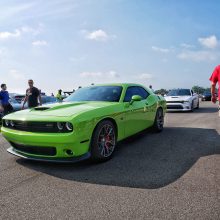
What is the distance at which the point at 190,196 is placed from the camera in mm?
3242

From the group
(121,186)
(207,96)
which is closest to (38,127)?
(121,186)

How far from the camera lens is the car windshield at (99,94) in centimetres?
567

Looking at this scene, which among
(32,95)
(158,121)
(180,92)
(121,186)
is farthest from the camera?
(180,92)

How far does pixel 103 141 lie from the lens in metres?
4.71

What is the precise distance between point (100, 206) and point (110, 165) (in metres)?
1.54

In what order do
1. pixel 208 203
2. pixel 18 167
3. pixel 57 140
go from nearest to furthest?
pixel 208 203, pixel 57 140, pixel 18 167

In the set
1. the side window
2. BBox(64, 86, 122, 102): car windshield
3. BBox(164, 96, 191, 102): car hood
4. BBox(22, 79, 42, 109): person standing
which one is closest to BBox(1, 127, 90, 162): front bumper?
BBox(64, 86, 122, 102): car windshield

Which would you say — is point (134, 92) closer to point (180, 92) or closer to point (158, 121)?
point (158, 121)

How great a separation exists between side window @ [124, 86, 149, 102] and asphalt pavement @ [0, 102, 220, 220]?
3.63 ft

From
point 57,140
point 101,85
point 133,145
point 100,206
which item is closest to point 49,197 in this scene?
point 100,206

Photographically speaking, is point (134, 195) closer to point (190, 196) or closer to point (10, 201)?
point (190, 196)

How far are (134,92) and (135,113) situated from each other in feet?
2.22

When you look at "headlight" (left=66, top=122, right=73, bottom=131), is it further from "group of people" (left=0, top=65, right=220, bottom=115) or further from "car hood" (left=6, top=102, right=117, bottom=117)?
"group of people" (left=0, top=65, right=220, bottom=115)

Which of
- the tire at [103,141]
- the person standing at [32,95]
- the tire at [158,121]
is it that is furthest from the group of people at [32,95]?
the tire at [158,121]
